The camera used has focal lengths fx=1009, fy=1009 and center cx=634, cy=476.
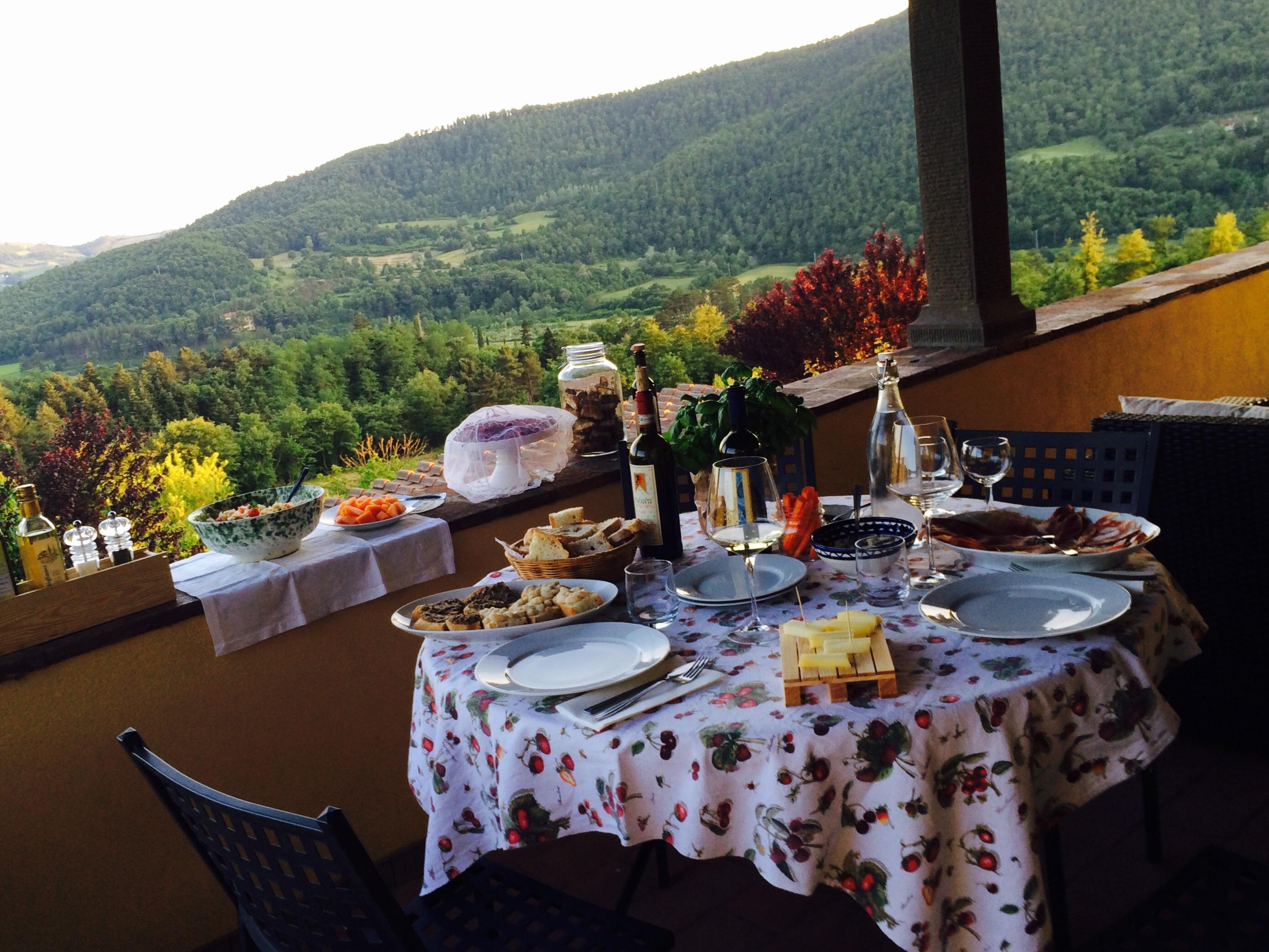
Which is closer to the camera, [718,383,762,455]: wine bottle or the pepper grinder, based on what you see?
[718,383,762,455]: wine bottle

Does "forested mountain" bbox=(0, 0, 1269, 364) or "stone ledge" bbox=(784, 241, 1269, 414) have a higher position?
"forested mountain" bbox=(0, 0, 1269, 364)

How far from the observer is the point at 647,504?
171cm

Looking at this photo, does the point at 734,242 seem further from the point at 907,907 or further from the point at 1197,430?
the point at 907,907

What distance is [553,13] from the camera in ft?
37.6

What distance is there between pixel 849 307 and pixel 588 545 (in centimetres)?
867

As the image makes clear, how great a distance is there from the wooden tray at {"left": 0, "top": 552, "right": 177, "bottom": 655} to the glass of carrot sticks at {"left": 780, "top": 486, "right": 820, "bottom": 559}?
115cm

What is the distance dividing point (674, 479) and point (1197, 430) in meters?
1.19

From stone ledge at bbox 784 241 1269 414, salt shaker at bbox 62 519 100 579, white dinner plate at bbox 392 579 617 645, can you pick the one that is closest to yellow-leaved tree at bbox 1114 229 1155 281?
stone ledge at bbox 784 241 1269 414

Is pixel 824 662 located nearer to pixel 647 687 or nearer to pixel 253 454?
pixel 647 687

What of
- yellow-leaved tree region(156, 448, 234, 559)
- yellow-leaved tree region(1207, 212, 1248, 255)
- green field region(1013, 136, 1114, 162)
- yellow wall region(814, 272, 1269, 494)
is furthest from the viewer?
green field region(1013, 136, 1114, 162)

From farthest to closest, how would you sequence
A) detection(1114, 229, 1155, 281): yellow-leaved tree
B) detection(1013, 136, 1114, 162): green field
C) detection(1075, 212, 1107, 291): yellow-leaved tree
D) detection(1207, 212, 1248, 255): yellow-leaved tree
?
detection(1013, 136, 1114, 162): green field, detection(1075, 212, 1107, 291): yellow-leaved tree, detection(1114, 229, 1155, 281): yellow-leaved tree, detection(1207, 212, 1248, 255): yellow-leaved tree

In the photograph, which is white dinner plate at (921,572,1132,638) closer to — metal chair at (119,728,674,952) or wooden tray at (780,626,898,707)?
wooden tray at (780,626,898,707)

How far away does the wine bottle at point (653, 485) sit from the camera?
1661 millimetres

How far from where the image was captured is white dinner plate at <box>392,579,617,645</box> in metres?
1.44
